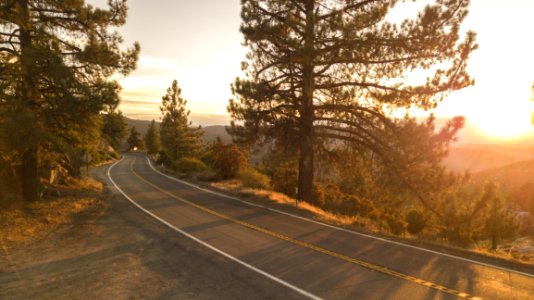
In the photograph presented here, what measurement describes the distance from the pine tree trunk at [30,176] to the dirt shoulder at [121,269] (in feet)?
12.5

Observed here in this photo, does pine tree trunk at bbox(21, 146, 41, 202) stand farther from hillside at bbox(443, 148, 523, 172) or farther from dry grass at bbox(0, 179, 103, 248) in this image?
hillside at bbox(443, 148, 523, 172)

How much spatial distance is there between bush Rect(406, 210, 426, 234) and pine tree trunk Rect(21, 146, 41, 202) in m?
20.3

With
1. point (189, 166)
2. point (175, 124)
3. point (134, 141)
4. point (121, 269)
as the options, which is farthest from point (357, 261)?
point (134, 141)

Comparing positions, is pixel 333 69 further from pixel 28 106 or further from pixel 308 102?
pixel 28 106

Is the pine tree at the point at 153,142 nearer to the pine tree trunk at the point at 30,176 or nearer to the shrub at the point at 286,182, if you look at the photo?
the shrub at the point at 286,182

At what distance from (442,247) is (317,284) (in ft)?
17.5

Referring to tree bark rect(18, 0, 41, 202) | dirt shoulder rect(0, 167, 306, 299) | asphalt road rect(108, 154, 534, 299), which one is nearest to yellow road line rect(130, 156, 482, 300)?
asphalt road rect(108, 154, 534, 299)

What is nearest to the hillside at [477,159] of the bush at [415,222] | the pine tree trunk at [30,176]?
the bush at [415,222]

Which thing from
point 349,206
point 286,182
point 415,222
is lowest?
point 415,222

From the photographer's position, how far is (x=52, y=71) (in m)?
11.8

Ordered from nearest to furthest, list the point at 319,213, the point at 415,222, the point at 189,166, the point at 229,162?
the point at 319,213, the point at 415,222, the point at 229,162, the point at 189,166

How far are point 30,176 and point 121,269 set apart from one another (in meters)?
9.25

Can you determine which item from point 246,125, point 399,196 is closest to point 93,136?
point 246,125

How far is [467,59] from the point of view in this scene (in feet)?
46.8
